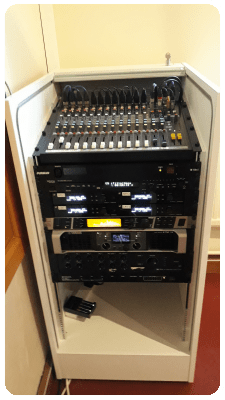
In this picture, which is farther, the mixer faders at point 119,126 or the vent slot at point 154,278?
the vent slot at point 154,278

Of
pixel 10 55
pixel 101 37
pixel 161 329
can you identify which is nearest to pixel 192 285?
pixel 161 329

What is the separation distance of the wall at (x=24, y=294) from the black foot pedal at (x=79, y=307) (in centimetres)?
14

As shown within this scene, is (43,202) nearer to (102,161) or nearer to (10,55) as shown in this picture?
(102,161)

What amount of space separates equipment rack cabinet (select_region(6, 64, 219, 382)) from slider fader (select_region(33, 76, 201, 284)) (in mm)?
45

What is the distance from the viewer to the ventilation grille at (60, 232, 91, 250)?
1134 millimetres

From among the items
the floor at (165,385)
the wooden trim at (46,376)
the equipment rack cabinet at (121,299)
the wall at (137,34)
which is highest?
the wall at (137,34)

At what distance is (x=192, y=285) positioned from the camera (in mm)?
1189

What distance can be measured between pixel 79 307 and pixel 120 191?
70 cm

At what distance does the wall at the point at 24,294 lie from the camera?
3.42ft

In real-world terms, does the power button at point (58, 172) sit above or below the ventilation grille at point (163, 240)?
above

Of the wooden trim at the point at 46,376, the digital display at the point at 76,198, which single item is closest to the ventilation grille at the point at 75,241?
the digital display at the point at 76,198

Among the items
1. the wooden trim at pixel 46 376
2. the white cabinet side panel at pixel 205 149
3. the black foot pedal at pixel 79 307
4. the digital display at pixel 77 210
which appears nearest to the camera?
the white cabinet side panel at pixel 205 149

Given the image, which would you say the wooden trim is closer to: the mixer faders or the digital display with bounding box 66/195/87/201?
the digital display with bounding box 66/195/87/201

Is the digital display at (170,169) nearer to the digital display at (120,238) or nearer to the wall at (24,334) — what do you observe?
the digital display at (120,238)
